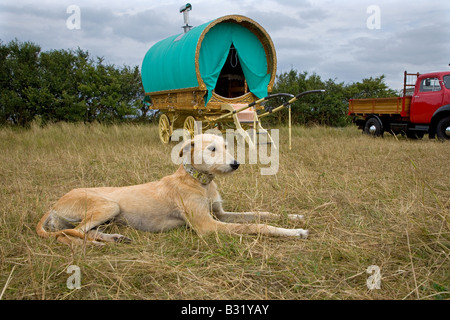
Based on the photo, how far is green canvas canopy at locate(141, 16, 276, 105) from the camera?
8914 millimetres

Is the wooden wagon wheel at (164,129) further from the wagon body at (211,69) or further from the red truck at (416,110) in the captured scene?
the red truck at (416,110)

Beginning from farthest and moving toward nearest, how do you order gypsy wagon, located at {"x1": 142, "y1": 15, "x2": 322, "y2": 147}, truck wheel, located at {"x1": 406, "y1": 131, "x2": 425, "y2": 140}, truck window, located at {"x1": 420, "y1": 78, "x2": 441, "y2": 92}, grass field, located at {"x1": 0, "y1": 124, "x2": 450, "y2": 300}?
1. truck wheel, located at {"x1": 406, "y1": 131, "x2": 425, "y2": 140}
2. truck window, located at {"x1": 420, "y1": 78, "x2": 441, "y2": 92}
3. gypsy wagon, located at {"x1": 142, "y1": 15, "x2": 322, "y2": 147}
4. grass field, located at {"x1": 0, "y1": 124, "x2": 450, "y2": 300}

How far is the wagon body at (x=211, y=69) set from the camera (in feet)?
29.7

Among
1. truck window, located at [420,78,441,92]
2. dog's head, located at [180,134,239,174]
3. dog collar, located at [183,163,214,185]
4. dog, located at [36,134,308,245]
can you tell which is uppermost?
truck window, located at [420,78,441,92]

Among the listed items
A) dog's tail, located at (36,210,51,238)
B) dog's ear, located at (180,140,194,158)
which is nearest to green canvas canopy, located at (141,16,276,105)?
dog's ear, located at (180,140,194,158)

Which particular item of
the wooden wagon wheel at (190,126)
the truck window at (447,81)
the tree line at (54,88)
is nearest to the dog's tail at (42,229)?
the wooden wagon wheel at (190,126)

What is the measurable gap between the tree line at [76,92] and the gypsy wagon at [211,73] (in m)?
4.99

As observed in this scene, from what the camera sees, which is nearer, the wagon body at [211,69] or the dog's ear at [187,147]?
the dog's ear at [187,147]

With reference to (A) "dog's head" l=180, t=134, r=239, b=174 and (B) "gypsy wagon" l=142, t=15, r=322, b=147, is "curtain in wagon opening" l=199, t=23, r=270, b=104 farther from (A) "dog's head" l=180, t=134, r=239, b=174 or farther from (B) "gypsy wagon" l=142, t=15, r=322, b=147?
(A) "dog's head" l=180, t=134, r=239, b=174

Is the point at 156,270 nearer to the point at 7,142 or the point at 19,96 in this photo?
the point at 7,142

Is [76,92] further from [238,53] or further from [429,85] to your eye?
[429,85]

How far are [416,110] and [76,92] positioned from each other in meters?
13.2

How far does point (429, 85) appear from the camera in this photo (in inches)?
432
